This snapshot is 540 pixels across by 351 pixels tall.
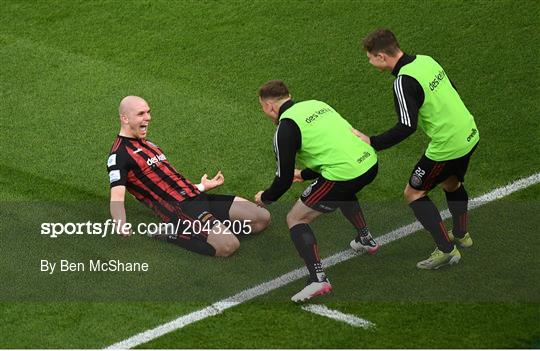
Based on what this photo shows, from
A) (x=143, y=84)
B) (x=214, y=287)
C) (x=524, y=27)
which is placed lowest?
(x=214, y=287)

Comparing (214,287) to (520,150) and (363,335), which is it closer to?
(363,335)

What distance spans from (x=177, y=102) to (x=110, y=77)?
3.64 feet

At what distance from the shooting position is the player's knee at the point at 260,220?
38.0 ft

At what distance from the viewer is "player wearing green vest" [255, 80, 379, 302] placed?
33.9ft

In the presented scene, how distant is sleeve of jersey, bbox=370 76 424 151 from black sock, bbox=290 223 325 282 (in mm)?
1087

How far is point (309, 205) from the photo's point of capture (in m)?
10.5

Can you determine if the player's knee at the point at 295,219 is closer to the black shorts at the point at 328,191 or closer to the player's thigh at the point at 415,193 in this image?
the black shorts at the point at 328,191

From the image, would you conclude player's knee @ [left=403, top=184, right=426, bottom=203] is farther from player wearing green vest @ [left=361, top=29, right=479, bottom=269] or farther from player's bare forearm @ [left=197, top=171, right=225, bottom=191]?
player's bare forearm @ [left=197, top=171, right=225, bottom=191]

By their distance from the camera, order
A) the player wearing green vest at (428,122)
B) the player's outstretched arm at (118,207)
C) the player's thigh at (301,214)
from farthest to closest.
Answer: the player's outstretched arm at (118,207), the player's thigh at (301,214), the player wearing green vest at (428,122)

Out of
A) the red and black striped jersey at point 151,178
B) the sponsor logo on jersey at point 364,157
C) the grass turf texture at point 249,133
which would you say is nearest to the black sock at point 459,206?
the grass turf texture at point 249,133

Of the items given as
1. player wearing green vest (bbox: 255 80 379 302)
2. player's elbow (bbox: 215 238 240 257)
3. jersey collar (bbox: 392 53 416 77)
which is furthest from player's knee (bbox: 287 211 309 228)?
jersey collar (bbox: 392 53 416 77)

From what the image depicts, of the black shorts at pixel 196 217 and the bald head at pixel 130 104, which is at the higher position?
the bald head at pixel 130 104

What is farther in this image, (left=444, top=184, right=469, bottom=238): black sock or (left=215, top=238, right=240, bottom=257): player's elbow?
(left=215, top=238, right=240, bottom=257): player's elbow

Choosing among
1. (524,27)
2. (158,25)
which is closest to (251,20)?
(158,25)
